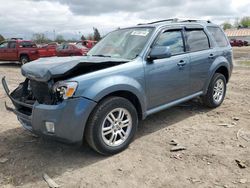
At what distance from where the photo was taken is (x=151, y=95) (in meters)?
4.77

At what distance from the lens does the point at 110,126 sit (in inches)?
167

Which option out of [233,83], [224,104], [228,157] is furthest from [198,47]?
[233,83]

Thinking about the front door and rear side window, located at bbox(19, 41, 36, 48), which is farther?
rear side window, located at bbox(19, 41, 36, 48)

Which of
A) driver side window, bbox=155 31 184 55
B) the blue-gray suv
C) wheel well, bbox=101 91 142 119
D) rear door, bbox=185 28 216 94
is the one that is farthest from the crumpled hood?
rear door, bbox=185 28 216 94

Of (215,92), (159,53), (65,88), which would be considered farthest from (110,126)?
(215,92)

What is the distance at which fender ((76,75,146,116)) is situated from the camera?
389 cm

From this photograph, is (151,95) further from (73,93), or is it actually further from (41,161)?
(41,161)

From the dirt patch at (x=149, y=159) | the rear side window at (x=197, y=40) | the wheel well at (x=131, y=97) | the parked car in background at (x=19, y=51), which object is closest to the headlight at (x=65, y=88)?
the wheel well at (x=131, y=97)

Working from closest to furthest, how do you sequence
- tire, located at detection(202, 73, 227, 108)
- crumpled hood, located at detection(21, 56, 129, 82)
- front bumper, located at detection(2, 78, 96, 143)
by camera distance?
front bumper, located at detection(2, 78, 96, 143) → crumpled hood, located at detection(21, 56, 129, 82) → tire, located at detection(202, 73, 227, 108)

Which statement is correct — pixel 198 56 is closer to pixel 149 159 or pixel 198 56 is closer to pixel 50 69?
pixel 149 159

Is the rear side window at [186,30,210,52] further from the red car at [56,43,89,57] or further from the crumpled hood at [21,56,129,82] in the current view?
the red car at [56,43,89,57]

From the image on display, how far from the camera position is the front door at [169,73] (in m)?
4.76

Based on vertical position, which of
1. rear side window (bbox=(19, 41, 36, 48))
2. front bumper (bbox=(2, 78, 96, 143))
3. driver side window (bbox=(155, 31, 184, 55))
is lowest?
front bumper (bbox=(2, 78, 96, 143))

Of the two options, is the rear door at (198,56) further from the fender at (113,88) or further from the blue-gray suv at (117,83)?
the fender at (113,88)
